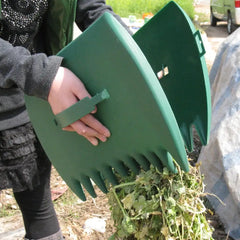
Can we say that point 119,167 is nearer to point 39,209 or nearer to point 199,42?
point 199,42

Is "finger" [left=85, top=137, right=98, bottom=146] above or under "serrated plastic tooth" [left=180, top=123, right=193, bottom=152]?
above

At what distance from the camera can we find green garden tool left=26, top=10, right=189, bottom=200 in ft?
2.99

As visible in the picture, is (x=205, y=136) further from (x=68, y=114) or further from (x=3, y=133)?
(x=3, y=133)

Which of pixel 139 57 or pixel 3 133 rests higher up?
pixel 139 57

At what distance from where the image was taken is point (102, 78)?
38.8 inches

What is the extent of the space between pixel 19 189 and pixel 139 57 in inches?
32.2

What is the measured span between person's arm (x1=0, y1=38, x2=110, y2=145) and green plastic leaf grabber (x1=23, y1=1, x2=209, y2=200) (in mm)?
23

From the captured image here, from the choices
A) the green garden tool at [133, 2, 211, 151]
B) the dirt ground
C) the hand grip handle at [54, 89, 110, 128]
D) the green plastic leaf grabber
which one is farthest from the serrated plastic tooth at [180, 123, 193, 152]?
the dirt ground

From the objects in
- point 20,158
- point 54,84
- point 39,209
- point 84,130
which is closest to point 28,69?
point 54,84

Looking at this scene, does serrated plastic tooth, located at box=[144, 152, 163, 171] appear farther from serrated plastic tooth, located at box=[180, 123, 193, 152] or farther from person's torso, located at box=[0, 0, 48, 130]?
person's torso, located at box=[0, 0, 48, 130]

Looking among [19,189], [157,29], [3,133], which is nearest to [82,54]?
[157,29]

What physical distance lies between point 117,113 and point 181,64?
1.07 ft

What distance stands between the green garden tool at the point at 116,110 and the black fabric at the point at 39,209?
21.6 inches

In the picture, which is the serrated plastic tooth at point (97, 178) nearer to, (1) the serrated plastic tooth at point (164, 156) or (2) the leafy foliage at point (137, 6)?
(1) the serrated plastic tooth at point (164, 156)
